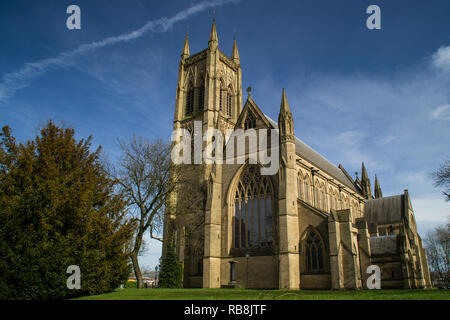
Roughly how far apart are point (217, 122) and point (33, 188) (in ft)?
83.6

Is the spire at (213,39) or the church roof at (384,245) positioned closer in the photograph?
the church roof at (384,245)

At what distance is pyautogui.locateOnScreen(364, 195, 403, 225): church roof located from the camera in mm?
46344

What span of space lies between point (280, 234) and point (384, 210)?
27362 millimetres

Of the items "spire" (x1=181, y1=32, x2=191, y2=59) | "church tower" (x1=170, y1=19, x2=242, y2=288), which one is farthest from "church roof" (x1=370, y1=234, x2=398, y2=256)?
"spire" (x1=181, y1=32, x2=191, y2=59)

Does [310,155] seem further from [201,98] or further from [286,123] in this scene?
[201,98]

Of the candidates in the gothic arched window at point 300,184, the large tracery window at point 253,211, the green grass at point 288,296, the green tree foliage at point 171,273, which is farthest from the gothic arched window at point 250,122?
the green grass at point 288,296

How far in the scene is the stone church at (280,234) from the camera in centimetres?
2794

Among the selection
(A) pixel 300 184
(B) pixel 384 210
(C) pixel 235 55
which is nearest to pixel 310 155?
(A) pixel 300 184

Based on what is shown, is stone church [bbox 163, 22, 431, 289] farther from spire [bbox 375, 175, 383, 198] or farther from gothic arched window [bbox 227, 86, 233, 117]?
spire [bbox 375, 175, 383, 198]

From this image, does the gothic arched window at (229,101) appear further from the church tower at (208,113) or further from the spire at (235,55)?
the spire at (235,55)

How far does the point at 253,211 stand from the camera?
107 ft

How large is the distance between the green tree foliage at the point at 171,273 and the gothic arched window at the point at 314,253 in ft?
38.9
